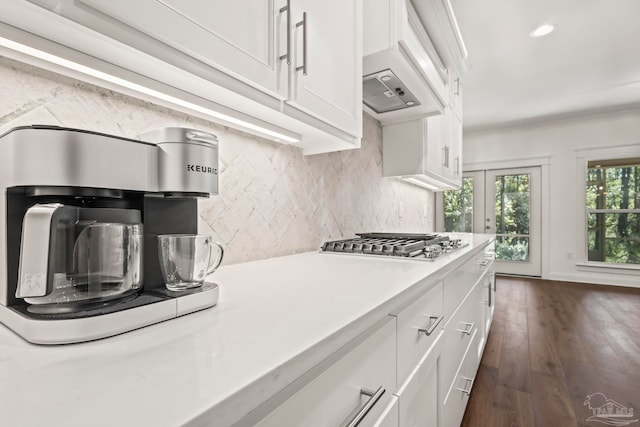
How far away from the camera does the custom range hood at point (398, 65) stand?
1291 millimetres

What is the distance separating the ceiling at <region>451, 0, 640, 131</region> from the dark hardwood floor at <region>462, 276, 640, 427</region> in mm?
2624

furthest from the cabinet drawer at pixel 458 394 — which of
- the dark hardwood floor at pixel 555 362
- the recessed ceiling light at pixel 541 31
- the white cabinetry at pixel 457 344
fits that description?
the recessed ceiling light at pixel 541 31

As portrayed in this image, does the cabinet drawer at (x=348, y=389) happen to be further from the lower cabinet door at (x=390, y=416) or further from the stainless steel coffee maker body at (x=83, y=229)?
the stainless steel coffee maker body at (x=83, y=229)

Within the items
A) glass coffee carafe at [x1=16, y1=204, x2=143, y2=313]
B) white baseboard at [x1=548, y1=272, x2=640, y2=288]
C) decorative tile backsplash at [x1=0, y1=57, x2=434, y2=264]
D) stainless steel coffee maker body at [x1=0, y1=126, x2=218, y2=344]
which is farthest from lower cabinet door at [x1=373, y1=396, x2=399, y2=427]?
white baseboard at [x1=548, y1=272, x2=640, y2=288]

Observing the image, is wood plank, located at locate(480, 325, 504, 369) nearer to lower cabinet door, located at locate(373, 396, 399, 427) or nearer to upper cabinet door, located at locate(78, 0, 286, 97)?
lower cabinet door, located at locate(373, 396, 399, 427)

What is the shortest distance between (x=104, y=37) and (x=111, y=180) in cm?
26

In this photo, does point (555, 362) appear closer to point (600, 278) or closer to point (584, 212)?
point (600, 278)

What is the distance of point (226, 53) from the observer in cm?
69

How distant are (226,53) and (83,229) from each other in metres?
0.47

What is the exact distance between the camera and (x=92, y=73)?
0.66 m

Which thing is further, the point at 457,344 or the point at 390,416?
the point at 457,344

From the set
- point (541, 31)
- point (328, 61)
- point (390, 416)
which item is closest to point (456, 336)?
point (390, 416)

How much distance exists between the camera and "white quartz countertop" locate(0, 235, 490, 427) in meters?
0.27

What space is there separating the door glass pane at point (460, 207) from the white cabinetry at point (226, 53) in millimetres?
4948
